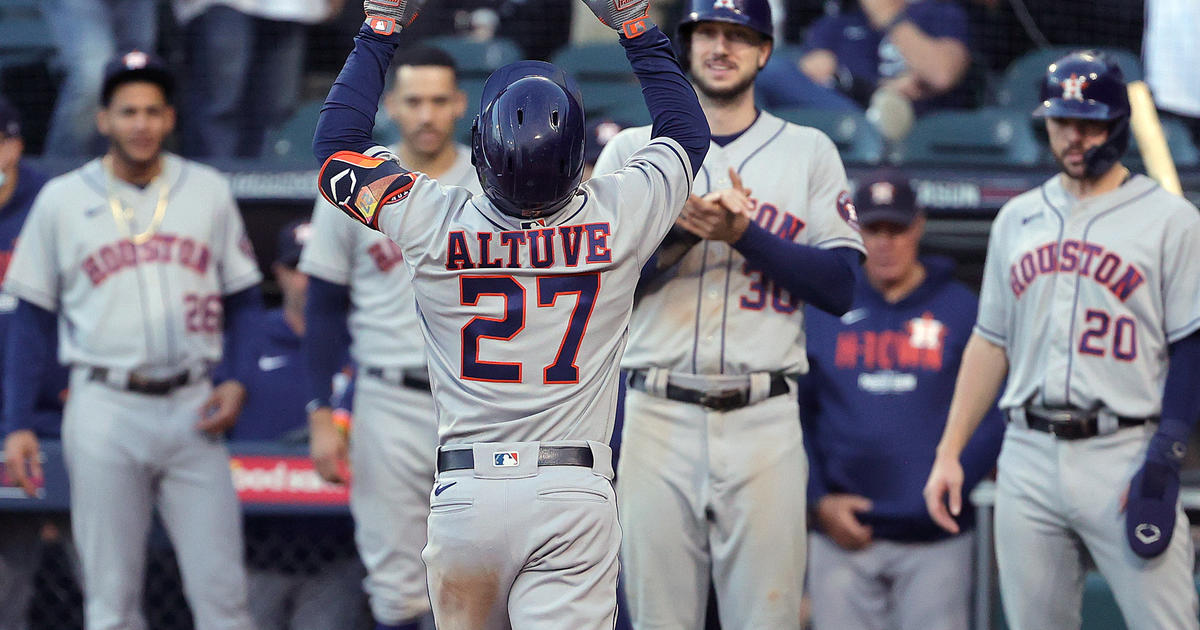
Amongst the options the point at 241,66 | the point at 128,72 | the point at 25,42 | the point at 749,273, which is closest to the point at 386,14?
the point at 749,273

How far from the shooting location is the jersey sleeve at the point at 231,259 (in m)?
4.11

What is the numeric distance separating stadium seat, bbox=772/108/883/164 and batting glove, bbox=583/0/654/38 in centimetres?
304

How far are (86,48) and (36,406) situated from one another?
87.0 inches

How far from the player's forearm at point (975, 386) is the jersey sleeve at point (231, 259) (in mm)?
2102

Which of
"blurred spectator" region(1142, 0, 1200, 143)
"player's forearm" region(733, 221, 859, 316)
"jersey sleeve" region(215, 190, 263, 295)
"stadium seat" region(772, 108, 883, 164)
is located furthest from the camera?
"blurred spectator" region(1142, 0, 1200, 143)

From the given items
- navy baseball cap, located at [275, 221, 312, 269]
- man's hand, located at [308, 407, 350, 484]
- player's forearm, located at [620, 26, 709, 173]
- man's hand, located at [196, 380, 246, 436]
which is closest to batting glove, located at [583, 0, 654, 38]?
player's forearm, located at [620, 26, 709, 173]

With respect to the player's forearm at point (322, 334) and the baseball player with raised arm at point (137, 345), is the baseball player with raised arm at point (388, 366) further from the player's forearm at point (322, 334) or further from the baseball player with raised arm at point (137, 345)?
the baseball player with raised arm at point (137, 345)

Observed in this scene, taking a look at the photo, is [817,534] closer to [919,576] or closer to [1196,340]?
[919,576]

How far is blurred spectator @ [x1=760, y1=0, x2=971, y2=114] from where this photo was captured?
599cm

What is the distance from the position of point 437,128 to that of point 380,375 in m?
0.72

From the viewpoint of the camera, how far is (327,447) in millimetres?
3881

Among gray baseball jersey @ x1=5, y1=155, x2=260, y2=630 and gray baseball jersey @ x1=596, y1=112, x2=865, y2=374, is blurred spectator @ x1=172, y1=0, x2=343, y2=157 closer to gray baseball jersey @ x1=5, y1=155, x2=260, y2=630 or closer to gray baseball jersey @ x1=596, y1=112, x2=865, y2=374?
gray baseball jersey @ x1=5, y1=155, x2=260, y2=630

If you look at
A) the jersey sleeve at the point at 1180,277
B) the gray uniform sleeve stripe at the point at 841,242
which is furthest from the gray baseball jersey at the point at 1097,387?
the gray uniform sleeve stripe at the point at 841,242

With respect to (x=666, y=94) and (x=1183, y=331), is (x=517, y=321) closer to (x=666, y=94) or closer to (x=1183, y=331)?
(x=666, y=94)
